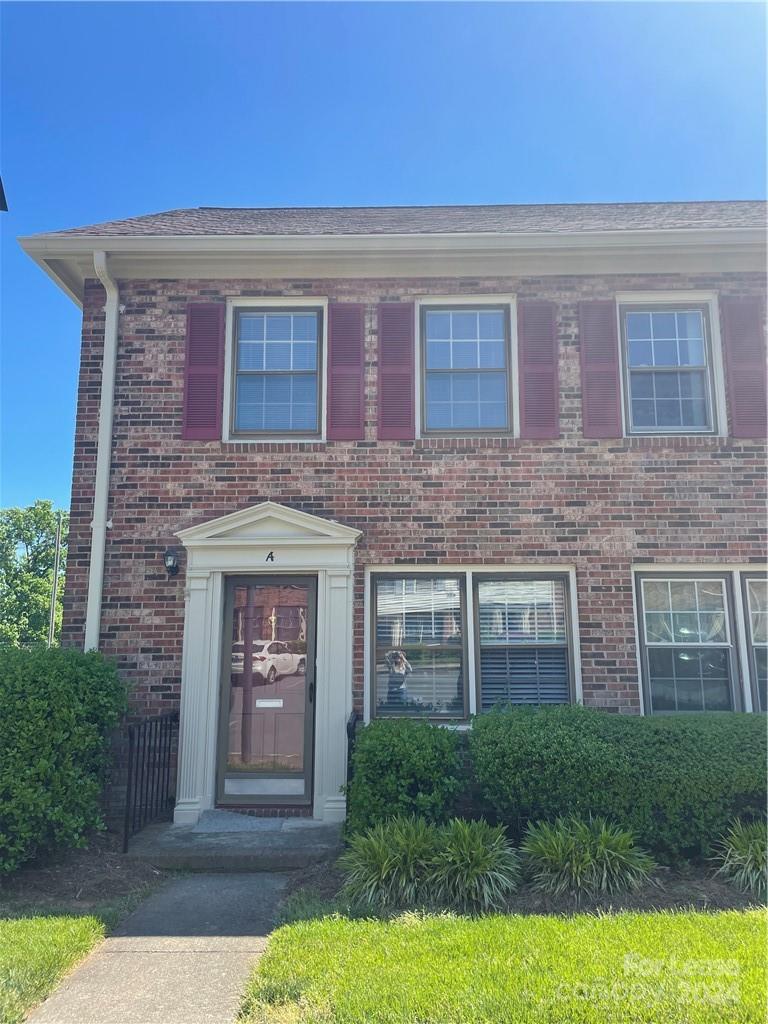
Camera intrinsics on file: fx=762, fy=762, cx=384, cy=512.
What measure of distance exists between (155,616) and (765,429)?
622cm

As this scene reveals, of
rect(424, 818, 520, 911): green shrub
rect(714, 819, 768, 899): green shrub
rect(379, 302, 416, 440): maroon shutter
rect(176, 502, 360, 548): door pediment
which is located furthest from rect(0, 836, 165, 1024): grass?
rect(379, 302, 416, 440): maroon shutter

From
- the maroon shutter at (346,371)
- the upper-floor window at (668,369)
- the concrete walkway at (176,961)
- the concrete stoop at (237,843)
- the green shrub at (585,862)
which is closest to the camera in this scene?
the concrete walkway at (176,961)

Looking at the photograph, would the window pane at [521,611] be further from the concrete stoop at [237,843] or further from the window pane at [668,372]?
the concrete stoop at [237,843]

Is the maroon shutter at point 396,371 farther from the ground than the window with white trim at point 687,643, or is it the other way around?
the maroon shutter at point 396,371

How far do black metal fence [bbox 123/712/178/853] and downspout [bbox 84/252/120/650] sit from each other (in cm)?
99

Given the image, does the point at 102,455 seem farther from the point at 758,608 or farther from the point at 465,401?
the point at 758,608

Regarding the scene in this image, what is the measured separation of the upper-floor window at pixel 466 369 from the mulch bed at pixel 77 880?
4.66 meters

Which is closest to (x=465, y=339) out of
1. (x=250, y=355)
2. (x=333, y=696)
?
(x=250, y=355)

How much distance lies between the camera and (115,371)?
7715mm

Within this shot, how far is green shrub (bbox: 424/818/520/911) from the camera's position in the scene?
497 centimetres

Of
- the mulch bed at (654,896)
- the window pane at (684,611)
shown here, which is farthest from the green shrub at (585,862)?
the window pane at (684,611)

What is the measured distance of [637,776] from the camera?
18.7 ft

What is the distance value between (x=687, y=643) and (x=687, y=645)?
19 millimetres

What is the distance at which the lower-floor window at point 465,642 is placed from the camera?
7.21 metres
